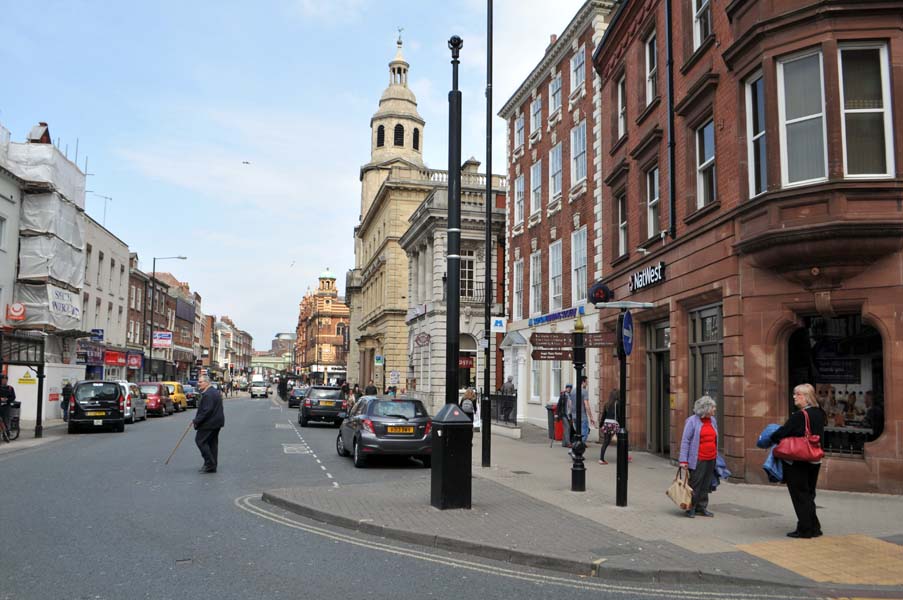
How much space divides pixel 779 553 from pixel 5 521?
28.8ft

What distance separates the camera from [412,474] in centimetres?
1455

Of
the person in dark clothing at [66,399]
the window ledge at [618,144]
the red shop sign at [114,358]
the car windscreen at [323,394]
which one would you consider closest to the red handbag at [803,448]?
the window ledge at [618,144]

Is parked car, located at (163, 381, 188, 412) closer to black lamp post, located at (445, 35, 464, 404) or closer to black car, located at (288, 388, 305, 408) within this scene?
black car, located at (288, 388, 305, 408)

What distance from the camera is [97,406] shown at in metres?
24.9

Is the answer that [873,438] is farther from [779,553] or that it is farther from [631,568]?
[631,568]

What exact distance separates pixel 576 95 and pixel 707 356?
12.6m

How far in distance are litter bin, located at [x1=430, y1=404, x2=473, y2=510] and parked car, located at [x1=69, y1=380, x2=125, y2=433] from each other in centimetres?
1888

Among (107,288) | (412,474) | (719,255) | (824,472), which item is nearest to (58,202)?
(107,288)

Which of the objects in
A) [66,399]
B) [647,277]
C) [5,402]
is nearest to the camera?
[647,277]

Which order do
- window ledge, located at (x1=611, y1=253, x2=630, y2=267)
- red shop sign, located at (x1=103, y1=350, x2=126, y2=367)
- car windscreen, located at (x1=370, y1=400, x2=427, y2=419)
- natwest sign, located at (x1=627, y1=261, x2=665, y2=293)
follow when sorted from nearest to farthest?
car windscreen, located at (x1=370, y1=400, x2=427, y2=419), natwest sign, located at (x1=627, y1=261, x2=665, y2=293), window ledge, located at (x1=611, y1=253, x2=630, y2=267), red shop sign, located at (x1=103, y1=350, x2=126, y2=367)

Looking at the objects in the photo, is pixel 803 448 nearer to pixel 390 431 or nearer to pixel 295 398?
pixel 390 431

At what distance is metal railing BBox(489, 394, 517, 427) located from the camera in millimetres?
24312

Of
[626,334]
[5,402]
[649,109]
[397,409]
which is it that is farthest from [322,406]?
[626,334]

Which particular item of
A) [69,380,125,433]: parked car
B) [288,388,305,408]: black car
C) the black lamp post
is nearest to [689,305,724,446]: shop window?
the black lamp post
